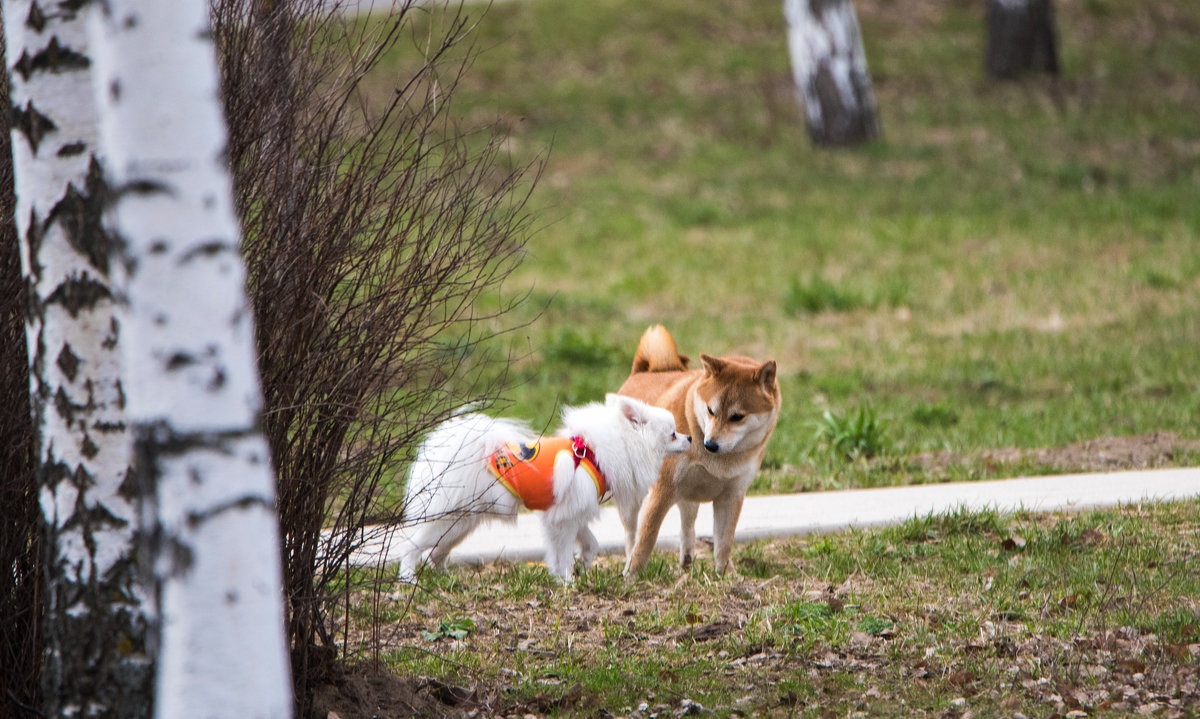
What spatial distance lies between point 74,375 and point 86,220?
0.36 metres

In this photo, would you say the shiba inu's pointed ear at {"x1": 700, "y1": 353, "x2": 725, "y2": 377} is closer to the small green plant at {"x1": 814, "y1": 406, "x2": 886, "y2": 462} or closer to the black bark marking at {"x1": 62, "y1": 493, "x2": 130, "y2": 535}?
the small green plant at {"x1": 814, "y1": 406, "x2": 886, "y2": 462}

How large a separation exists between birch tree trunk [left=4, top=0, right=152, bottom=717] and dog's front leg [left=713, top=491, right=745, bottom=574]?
3.35 metres

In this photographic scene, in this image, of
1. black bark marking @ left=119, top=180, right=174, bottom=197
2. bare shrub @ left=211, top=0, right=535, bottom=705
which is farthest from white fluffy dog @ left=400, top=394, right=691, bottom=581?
black bark marking @ left=119, top=180, right=174, bottom=197

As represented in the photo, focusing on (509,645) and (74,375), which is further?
(509,645)

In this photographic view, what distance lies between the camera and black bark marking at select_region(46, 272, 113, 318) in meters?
2.70

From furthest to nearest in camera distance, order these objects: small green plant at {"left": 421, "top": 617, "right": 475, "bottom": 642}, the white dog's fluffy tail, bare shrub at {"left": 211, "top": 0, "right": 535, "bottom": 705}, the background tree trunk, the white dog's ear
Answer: the background tree trunk → the white dog's ear → the white dog's fluffy tail → small green plant at {"left": 421, "top": 617, "right": 475, "bottom": 642} → bare shrub at {"left": 211, "top": 0, "right": 535, "bottom": 705}

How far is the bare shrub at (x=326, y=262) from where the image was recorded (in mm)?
3684

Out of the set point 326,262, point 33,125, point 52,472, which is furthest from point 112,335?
point 326,262

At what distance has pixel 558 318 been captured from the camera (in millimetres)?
12672

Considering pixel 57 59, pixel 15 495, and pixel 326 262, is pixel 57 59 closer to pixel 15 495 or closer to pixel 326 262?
pixel 326 262

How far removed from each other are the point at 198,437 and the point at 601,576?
3436mm

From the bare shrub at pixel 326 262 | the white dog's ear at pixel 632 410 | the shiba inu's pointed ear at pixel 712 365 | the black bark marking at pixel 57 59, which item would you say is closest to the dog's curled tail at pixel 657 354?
the shiba inu's pointed ear at pixel 712 365

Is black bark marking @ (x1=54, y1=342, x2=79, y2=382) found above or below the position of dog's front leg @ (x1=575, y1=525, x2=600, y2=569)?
above

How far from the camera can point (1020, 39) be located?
19.7 meters
